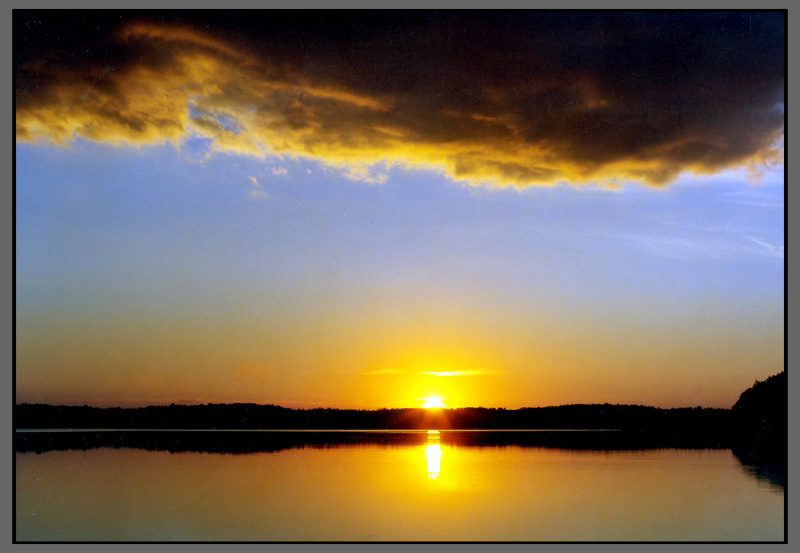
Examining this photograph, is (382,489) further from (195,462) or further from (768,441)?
(768,441)

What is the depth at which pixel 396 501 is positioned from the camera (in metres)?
21.7

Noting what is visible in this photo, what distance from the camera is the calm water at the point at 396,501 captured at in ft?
57.6

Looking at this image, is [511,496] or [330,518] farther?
[511,496]

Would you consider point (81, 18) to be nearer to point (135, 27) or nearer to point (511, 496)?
point (135, 27)

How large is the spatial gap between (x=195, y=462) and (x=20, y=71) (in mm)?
19821

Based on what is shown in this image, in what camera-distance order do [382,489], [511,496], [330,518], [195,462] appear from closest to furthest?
[330,518] → [511,496] → [382,489] → [195,462]

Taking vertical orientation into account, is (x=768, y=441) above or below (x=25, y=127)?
below

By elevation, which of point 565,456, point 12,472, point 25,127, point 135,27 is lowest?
point 565,456

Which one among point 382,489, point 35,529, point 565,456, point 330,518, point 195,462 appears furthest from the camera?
point 565,456

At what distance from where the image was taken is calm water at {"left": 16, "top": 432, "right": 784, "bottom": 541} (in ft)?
57.6

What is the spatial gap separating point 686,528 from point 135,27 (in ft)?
52.2

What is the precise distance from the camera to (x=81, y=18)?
18.3 metres

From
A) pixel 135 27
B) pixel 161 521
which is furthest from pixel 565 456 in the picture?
pixel 135 27

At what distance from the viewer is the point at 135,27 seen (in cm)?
1880
